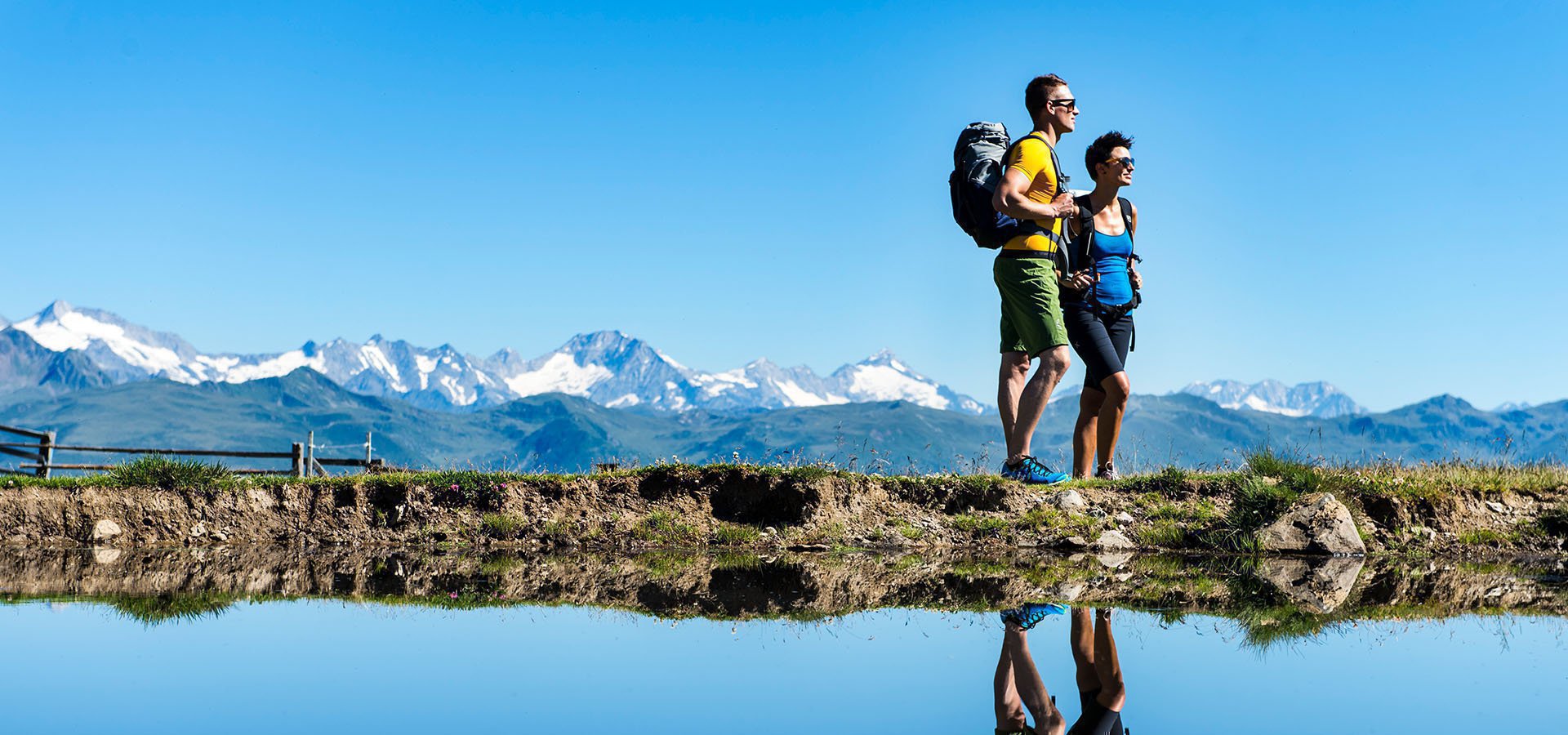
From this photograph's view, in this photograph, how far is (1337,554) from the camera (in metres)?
9.55

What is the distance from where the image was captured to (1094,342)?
400 inches

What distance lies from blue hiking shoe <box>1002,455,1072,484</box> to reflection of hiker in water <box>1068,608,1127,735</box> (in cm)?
455

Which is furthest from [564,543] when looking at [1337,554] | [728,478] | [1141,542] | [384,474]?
[1337,554]

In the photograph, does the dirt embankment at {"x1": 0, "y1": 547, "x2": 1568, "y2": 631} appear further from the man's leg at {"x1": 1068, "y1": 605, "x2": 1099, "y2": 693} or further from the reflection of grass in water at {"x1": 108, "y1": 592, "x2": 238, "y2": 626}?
the man's leg at {"x1": 1068, "y1": 605, "x2": 1099, "y2": 693}

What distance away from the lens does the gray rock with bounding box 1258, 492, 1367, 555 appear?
9.61 m

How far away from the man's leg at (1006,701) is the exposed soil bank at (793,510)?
5290 mm

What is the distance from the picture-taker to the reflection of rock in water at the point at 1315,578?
668 centimetres

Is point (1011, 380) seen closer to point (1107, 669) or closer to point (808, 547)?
point (808, 547)

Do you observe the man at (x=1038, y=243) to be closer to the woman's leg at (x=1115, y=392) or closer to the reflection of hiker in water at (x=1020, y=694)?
the woman's leg at (x=1115, y=392)

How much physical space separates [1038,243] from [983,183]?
612 mm

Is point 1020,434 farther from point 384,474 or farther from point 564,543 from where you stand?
point 384,474

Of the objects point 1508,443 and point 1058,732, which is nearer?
point 1058,732

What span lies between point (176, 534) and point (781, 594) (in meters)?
6.82

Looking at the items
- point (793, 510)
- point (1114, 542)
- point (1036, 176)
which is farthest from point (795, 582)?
point (1036, 176)
